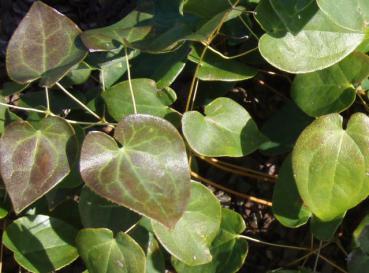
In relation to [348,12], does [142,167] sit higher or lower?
lower

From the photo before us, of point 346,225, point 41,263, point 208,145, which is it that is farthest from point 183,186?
point 346,225

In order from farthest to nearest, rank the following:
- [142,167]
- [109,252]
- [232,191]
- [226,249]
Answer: [232,191]
[226,249]
[109,252]
[142,167]

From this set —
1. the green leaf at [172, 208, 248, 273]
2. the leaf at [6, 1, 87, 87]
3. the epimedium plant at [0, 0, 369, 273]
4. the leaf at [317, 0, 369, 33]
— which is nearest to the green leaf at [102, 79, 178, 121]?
the epimedium plant at [0, 0, 369, 273]

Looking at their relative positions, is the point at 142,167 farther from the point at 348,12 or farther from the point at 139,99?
the point at 348,12

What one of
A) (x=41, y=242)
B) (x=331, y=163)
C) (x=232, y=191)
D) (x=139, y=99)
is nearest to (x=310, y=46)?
(x=331, y=163)

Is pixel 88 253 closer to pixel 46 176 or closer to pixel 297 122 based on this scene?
pixel 46 176

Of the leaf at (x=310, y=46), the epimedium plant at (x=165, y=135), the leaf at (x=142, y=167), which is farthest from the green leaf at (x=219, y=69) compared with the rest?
the leaf at (x=142, y=167)

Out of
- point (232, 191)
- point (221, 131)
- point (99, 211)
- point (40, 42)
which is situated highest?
point (40, 42)
